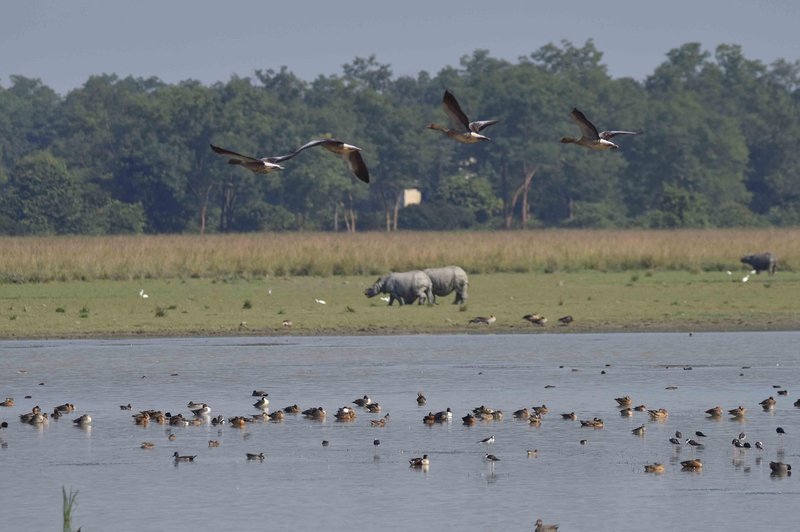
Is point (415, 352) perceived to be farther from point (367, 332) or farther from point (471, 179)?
point (471, 179)

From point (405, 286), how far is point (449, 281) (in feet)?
3.22

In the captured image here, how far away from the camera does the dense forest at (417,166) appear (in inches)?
3494

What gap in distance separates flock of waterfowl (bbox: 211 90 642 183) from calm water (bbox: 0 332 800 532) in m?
3.10

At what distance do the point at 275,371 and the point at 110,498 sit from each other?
9.95 m

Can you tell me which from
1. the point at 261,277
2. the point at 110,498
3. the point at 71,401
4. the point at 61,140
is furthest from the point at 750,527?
the point at 61,140

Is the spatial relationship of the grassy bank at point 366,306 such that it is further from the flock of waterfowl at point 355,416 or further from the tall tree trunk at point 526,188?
the tall tree trunk at point 526,188

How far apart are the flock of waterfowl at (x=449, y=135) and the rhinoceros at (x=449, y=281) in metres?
20.6

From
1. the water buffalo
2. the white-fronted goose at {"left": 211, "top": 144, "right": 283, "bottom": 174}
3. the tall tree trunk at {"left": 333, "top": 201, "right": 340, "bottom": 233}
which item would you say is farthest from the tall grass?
the tall tree trunk at {"left": 333, "top": 201, "right": 340, "bottom": 233}

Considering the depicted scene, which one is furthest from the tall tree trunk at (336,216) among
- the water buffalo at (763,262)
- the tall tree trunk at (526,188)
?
the water buffalo at (763,262)

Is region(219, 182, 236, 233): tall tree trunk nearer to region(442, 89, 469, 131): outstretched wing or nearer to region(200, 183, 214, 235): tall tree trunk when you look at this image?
region(200, 183, 214, 235): tall tree trunk

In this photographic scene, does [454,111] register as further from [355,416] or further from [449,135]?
[355,416]

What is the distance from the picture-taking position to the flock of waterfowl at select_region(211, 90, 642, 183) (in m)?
12.2

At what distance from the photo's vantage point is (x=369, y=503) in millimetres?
14797

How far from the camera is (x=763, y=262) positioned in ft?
139
